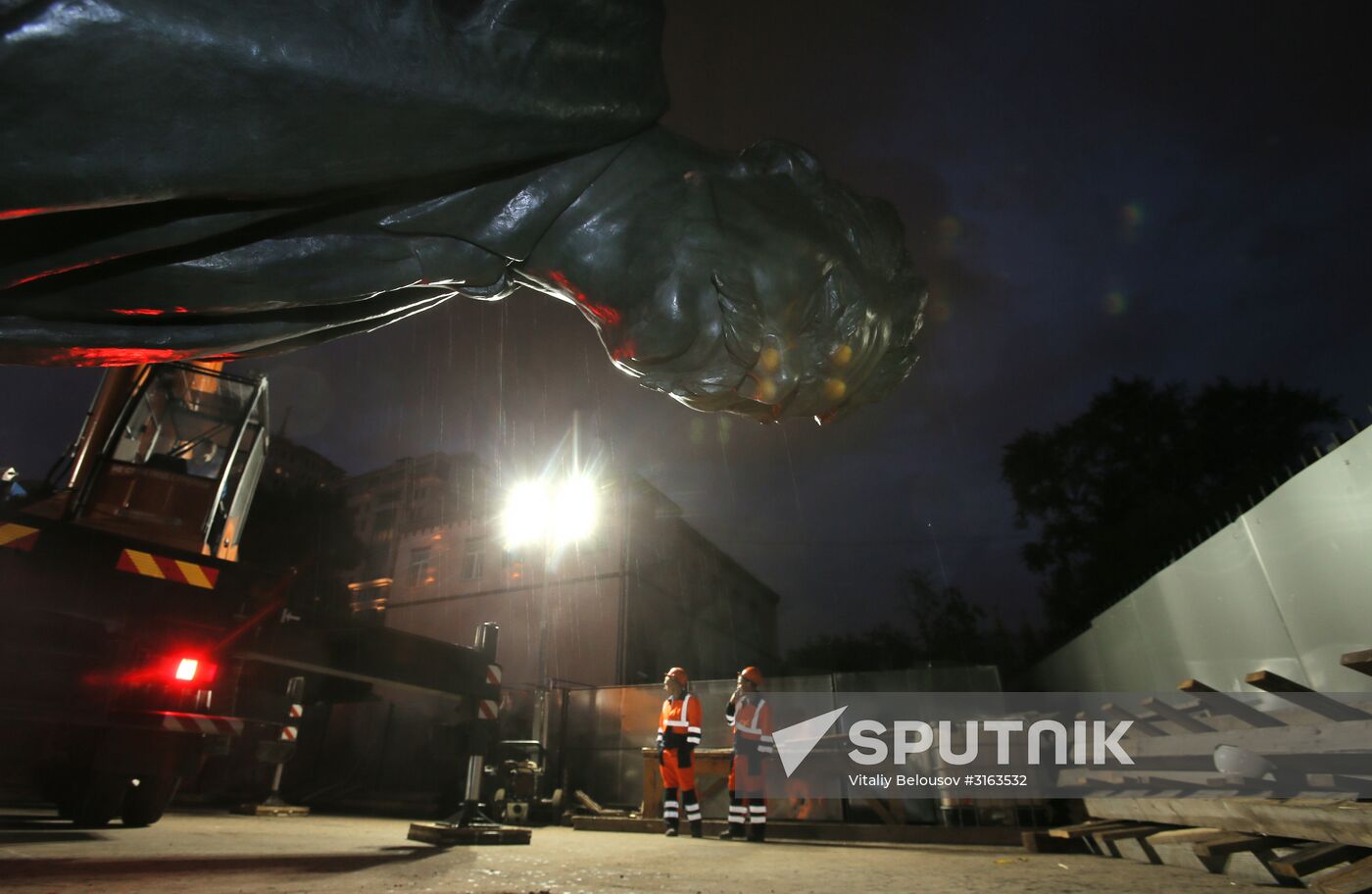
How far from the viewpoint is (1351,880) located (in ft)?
9.27

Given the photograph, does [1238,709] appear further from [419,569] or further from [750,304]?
[419,569]

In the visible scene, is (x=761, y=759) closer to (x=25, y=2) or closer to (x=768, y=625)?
(x=25, y=2)

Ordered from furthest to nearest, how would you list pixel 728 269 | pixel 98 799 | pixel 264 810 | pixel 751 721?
pixel 264 810
pixel 751 721
pixel 98 799
pixel 728 269

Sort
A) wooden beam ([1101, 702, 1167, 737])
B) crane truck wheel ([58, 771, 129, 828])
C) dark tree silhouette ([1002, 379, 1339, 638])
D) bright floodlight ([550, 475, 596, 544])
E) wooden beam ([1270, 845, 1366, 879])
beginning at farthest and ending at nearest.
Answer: dark tree silhouette ([1002, 379, 1339, 638]) < bright floodlight ([550, 475, 596, 544]) < wooden beam ([1101, 702, 1167, 737]) < crane truck wheel ([58, 771, 129, 828]) < wooden beam ([1270, 845, 1366, 879])

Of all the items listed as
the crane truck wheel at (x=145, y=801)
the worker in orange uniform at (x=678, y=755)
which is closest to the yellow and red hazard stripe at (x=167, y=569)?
the crane truck wheel at (x=145, y=801)

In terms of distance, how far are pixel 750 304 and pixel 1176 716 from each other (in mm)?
6073

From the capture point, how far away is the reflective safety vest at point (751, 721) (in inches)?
332

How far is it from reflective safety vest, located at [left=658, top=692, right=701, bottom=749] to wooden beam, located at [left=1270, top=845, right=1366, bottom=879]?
5.80 metres

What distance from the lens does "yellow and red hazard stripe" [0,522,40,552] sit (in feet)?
10.6

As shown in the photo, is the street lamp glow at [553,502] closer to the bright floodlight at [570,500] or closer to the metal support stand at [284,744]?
the bright floodlight at [570,500]

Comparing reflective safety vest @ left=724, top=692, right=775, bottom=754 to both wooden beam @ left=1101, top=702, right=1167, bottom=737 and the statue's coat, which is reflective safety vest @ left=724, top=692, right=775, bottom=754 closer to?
wooden beam @ left=1101, top=702, right=1167, bottom=737

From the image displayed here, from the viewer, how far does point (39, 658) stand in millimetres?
3809

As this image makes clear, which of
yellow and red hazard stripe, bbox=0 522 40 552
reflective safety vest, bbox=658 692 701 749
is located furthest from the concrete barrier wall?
yellow and red hazard stripe, bbox=0 522 40 552

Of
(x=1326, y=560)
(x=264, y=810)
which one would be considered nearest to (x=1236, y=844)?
(x=1326, y=560)
